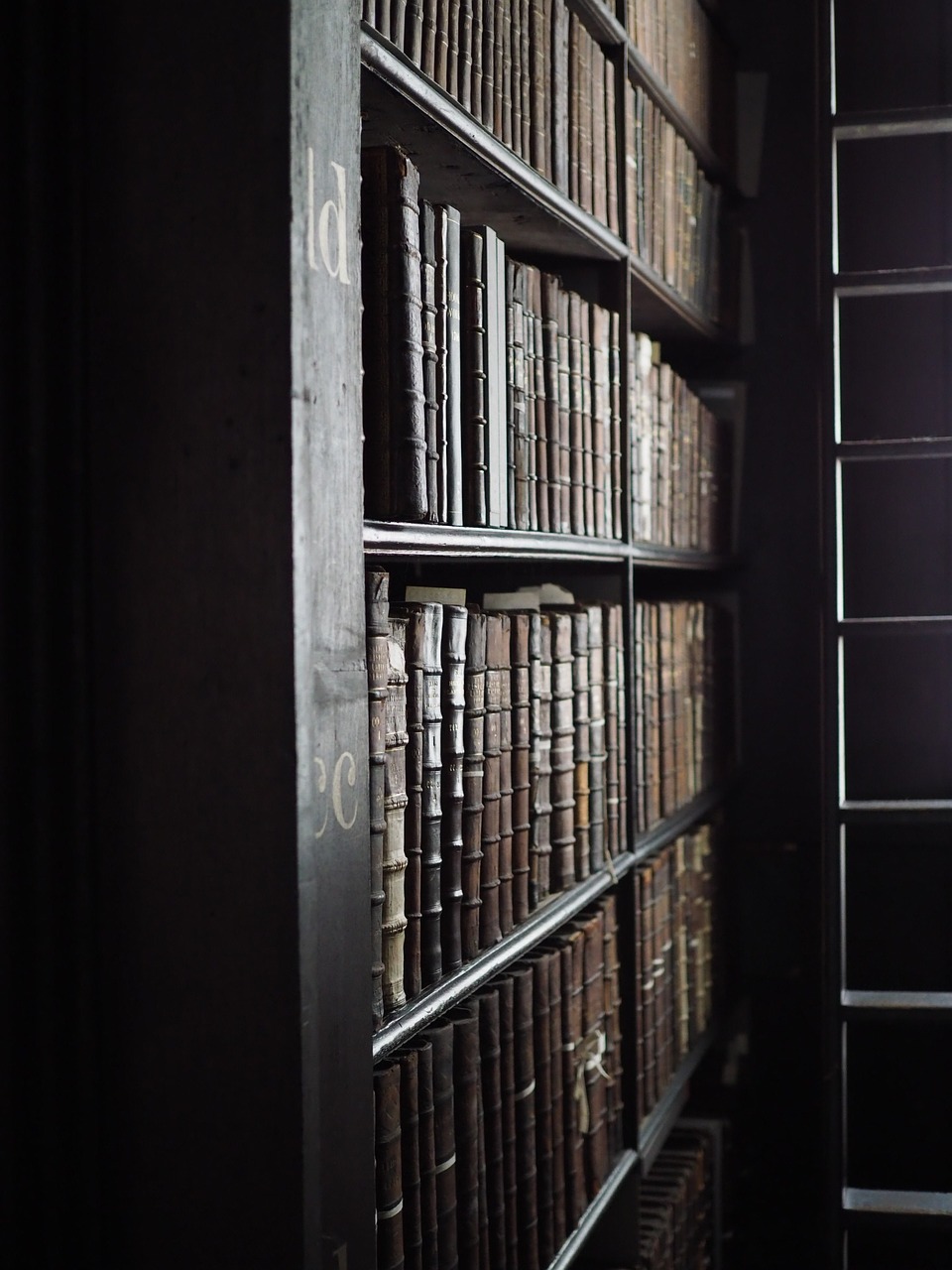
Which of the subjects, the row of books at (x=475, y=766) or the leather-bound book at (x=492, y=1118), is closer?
the row of books at (x=475, y=766)

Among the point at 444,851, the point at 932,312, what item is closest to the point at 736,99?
the point at 932,312

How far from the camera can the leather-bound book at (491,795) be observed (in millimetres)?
1399

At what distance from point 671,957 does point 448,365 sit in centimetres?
129

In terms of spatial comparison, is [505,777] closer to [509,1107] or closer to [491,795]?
[491,795]

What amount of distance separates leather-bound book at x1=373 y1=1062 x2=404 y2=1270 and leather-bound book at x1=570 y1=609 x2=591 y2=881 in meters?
0.61

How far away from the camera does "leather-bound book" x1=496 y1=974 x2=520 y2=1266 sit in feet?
4.76

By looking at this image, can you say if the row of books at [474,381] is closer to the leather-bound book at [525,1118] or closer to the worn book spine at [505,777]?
the worn book spine at [505,777]

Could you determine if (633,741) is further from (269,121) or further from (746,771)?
(269,121)

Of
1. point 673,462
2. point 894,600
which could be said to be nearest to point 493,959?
point 673,462

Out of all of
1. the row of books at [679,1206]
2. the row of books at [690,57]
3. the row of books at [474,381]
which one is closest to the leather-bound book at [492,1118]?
the row of books at [474,381]

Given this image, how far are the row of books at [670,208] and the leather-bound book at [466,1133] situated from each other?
1.18 metres

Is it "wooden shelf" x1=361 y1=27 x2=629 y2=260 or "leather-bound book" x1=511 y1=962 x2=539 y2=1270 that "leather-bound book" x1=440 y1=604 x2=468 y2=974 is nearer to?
"leather-bound book" x1=511 y1=962 x2=539 y2=1270

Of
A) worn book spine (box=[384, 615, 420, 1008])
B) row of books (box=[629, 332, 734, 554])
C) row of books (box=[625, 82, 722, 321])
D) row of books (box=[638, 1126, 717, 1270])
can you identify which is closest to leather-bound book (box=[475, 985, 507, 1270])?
worn book spine (box=[384, 615, 420, 1008])

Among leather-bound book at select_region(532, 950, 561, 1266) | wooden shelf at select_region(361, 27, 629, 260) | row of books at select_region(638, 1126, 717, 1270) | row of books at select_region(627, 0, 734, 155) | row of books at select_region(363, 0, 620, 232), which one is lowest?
row of books at select_region(638, 1126, 717, 1270)
